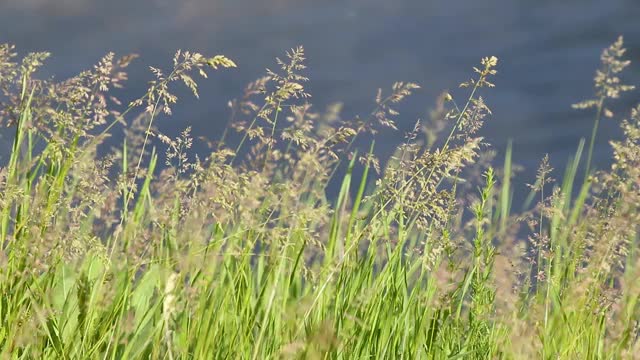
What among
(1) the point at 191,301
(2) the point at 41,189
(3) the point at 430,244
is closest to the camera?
(1) the point at 191,301

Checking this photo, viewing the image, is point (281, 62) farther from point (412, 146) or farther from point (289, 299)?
point (289, 299)

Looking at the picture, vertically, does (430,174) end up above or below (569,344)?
above

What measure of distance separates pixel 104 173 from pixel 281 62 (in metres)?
0.72

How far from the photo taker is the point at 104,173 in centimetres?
300

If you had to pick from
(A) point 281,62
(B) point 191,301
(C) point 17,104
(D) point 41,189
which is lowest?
(B) point 191,301

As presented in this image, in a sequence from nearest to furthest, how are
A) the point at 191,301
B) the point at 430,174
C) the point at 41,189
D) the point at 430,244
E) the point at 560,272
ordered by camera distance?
the point at 191,301 → the point at 41,189 → the point at 430,174 → the point at 430,244 → the point at 560,272

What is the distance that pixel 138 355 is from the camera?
2.71m

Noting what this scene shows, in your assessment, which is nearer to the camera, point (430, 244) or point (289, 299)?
point (289, 299)

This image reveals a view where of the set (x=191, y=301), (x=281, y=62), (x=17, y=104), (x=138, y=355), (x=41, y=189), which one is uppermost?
(x=281, y=62)

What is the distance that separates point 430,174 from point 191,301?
93 cm

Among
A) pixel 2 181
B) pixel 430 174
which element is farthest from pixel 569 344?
pixel 2 181

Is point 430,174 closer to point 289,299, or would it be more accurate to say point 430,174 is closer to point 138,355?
point 289,299

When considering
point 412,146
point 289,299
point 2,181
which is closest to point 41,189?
point 2,181

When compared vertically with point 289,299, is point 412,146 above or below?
above
